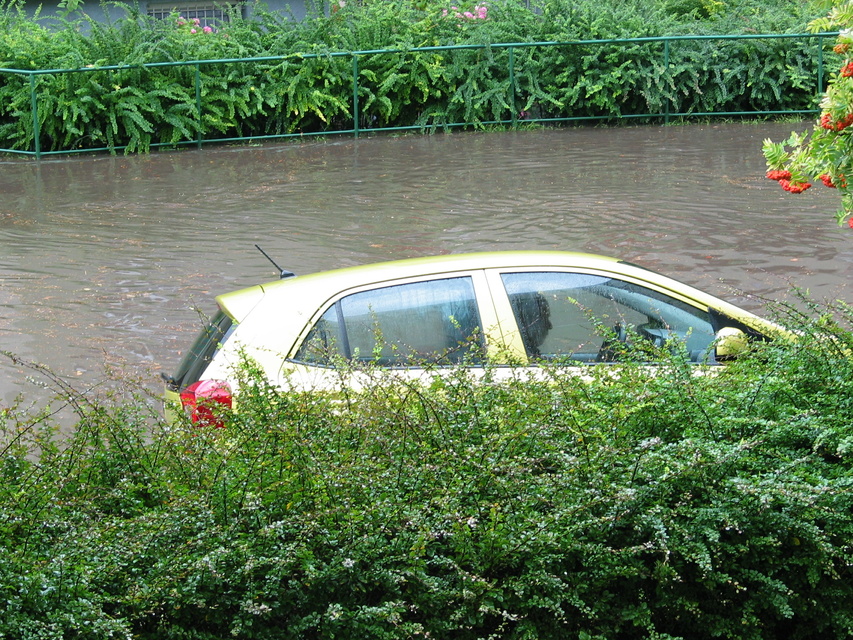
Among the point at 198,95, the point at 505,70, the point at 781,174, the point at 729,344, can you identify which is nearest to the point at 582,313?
the point at 729,344

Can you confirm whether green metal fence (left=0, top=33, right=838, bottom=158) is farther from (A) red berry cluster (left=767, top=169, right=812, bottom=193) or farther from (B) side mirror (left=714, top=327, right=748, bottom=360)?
(B) side mirror (left=714, top=327, right=748, bottom=360)

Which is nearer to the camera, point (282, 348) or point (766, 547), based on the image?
point (766, 547)

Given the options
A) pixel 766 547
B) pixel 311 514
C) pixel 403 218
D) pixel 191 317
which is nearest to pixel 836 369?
pixel 766 547

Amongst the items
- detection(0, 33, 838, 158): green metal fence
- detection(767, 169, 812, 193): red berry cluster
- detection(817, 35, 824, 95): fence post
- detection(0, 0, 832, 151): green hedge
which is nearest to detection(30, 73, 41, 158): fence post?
detection(0, 33, 838, 158): green metal fence

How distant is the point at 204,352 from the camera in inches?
242

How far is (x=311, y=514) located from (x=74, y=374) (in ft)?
17.8

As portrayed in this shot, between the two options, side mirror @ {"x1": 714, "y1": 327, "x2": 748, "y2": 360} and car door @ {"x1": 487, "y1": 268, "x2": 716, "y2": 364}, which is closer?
side mirror @ {"x1": 714, "y1": 327, "x2": 748, "y2": 360}

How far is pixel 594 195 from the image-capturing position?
15.2 m

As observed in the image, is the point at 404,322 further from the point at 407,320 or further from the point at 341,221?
the point at 341,221

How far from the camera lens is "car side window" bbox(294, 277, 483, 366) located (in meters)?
5.80

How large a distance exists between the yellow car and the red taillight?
0.01 m

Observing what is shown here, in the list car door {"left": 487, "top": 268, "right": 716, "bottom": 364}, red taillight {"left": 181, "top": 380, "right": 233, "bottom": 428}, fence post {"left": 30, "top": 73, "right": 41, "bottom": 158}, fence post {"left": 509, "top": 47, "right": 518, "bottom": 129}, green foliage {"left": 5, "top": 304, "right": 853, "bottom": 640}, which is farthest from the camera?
fence post {"left": 509, "top": 47, "right": 518, "bottom": 129}

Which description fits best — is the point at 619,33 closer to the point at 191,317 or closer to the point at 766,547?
the point at 191,317

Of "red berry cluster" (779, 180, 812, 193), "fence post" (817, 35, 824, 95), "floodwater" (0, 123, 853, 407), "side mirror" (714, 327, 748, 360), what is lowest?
"floodwater" (0, 123, 853, 407)
